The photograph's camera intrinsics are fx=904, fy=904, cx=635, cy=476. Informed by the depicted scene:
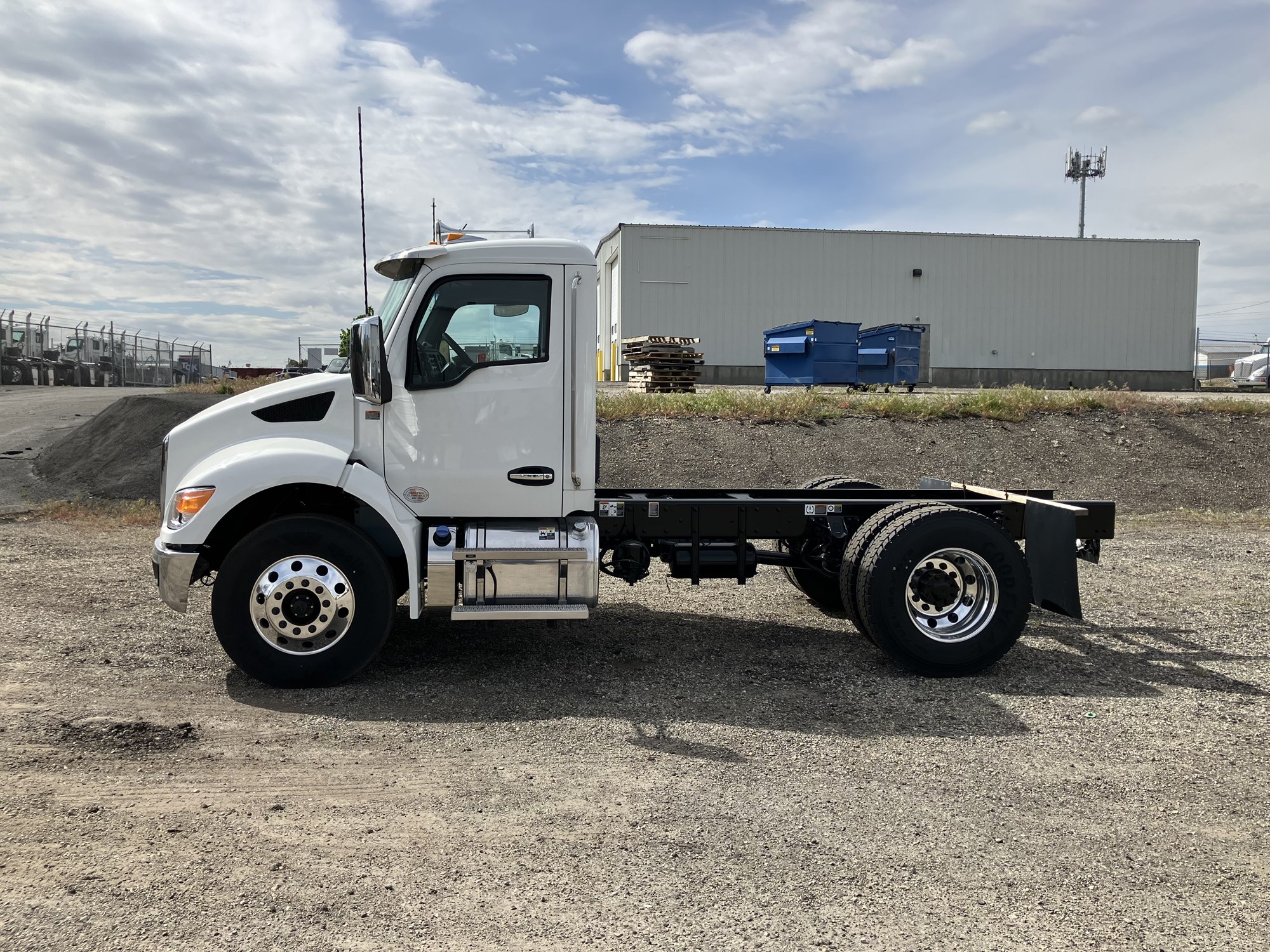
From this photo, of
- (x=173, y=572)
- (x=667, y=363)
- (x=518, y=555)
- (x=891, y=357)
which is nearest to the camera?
(x=173, y=572)

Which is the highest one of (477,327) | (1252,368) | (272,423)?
(1252,368)

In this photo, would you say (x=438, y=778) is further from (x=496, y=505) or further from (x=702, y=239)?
(x=702, y=239)

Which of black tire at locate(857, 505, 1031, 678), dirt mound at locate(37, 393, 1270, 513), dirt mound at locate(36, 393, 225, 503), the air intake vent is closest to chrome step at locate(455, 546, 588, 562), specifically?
the air intake vent

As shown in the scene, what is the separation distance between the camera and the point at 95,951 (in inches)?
116

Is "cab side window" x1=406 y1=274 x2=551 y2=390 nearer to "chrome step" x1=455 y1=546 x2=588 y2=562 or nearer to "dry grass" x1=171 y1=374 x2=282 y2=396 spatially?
"chrome step" x1=455 y1=546 x2=588 y2=562

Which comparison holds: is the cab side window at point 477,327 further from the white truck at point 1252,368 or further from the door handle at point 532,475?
the white truck at point 1252,368

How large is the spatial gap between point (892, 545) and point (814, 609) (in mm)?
2115

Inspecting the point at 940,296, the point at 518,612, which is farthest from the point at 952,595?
the point at 940,296

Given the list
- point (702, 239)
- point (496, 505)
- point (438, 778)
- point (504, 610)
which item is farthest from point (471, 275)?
point (702, 239)

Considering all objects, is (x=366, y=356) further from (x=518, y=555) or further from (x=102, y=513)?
(x=102, y=513)

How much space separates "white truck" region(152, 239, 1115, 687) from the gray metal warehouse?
2735cm

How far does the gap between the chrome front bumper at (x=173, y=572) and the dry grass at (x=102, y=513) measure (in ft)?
23.6

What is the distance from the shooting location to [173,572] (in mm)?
5504

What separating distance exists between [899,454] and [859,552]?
1009 cm
